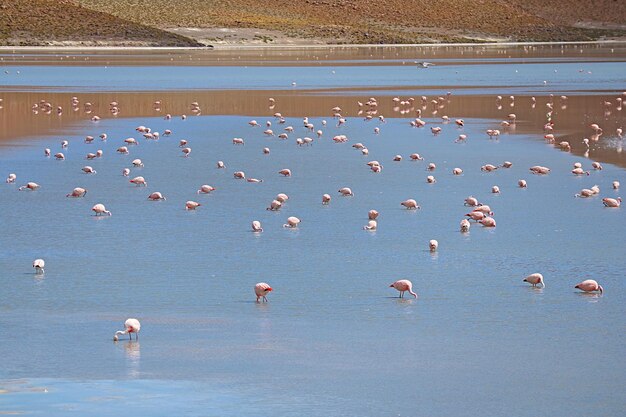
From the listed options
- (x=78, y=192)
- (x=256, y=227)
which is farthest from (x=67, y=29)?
(x=256, y=227)

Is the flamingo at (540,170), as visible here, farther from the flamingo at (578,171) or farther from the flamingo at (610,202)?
the flamingo at (610,202)

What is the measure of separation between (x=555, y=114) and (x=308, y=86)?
39.2 feet

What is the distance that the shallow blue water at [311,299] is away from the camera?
704 cm

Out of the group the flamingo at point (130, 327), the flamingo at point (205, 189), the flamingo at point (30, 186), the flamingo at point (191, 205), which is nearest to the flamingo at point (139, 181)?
the flamingo at point (205, 189)

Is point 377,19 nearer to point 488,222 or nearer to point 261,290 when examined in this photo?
point 488,222

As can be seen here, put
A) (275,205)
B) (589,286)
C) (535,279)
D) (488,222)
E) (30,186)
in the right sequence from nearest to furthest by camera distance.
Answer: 1. (589,286)
2. (535,279)
3. (488,222)
4. (275,205)
5. (30,186)

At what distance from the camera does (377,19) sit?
132m

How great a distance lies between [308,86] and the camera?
3794 cm

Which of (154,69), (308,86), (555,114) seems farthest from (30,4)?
(555,114)

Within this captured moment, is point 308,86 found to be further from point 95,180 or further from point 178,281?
point 178,281

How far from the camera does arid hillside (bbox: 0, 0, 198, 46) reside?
3344 inches

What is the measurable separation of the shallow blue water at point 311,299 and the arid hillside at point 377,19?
86028 millimetres

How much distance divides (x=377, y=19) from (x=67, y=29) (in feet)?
162

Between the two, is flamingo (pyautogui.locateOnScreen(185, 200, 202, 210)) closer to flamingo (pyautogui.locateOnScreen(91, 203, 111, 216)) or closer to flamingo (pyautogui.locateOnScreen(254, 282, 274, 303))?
flamingo (pyautogui.locateOnScreen(91, 203, 111, 216))
